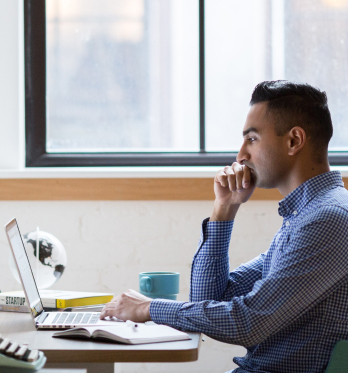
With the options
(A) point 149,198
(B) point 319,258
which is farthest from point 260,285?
(A) point 149,198

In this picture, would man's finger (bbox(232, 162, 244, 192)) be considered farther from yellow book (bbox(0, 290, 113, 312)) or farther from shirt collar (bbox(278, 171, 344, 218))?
yellow book (bbox(0, 290, 113, 312))

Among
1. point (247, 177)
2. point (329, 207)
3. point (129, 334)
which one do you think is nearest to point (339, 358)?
point (329, 207)

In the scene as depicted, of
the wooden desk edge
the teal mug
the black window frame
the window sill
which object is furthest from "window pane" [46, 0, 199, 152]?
the wooden desk edge

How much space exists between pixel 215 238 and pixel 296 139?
34cm

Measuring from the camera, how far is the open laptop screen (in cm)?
117

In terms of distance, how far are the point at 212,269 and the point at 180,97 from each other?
1043 mm

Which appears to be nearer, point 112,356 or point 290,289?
point 112,356

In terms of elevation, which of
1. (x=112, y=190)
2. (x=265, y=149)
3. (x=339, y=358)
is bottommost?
(x=339, y=358)

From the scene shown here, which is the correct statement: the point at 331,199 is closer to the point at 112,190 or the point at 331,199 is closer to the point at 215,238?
the point at 215,238

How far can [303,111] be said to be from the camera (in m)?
1.28

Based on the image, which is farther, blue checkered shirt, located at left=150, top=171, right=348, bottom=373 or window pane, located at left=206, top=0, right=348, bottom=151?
window pane, located at left=206, top=0, right=348, bottom=151

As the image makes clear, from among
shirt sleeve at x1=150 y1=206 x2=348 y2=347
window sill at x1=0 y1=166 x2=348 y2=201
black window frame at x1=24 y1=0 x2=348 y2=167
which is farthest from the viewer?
black window frame at x1=24 y1=0 x2=348 y2=167

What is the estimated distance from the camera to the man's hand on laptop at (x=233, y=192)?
1.45m

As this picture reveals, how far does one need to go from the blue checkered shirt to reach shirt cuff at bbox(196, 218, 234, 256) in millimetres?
219
